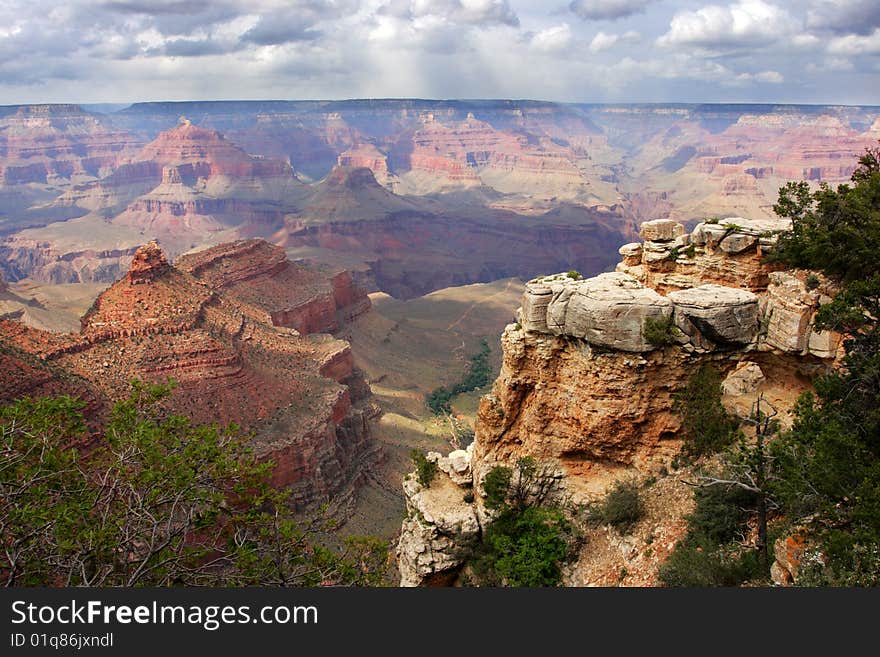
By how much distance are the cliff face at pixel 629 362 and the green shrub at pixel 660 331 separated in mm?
74

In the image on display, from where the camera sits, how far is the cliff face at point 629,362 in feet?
69.7

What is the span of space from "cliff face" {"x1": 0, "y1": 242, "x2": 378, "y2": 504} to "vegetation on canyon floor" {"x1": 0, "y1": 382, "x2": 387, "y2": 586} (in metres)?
22.0

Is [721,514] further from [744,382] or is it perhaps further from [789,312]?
[789,312]

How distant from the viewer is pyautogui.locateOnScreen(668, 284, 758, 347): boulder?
21.2 m

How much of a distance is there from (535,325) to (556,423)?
3.63 metres

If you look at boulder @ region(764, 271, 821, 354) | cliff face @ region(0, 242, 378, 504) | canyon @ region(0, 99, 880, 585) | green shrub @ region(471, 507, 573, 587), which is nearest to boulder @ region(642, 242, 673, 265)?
canyon @ region(0, 99, 880, 585)

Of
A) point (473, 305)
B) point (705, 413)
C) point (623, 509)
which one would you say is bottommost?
point (473, 305)

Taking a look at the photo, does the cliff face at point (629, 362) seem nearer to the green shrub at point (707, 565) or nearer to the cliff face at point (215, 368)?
the green shrub at point (707, 565)

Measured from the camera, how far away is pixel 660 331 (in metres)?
21.0

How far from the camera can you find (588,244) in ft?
586

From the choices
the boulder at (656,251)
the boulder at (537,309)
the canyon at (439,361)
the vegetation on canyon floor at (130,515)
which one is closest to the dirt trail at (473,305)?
the canyon at (439,361)

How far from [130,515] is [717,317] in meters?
18.0

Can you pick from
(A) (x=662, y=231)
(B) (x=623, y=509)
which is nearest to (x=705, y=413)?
(B) (x=623, y=509)

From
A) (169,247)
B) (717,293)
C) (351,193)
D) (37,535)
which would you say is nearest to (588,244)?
(351,193)
